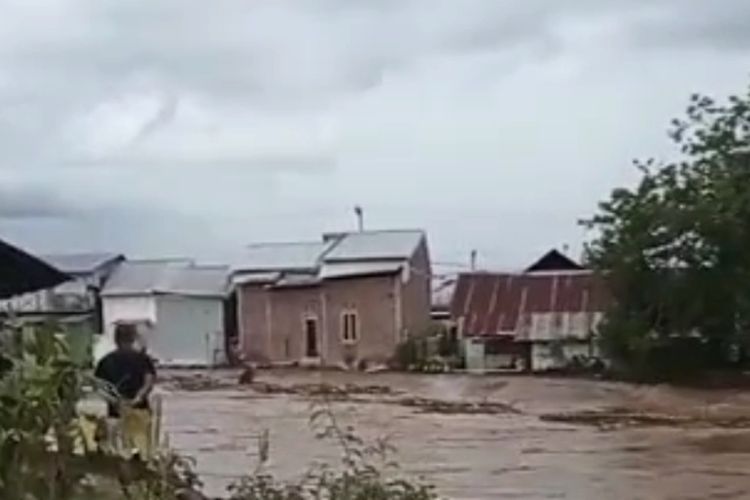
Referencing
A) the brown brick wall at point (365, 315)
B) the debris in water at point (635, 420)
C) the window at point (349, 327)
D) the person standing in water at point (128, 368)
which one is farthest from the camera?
the window at point (349, 327)

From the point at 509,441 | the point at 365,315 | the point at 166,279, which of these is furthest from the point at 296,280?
the point at 509,441

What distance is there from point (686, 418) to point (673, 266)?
10.2m

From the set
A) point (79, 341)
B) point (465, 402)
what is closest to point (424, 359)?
point (465, 402)

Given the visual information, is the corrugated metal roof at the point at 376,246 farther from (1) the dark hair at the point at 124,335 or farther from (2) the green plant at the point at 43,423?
(2) the green plant at the point at 43,423

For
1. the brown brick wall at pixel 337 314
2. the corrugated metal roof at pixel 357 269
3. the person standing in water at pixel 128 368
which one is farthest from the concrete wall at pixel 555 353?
the person standing in water at pixel 128 368

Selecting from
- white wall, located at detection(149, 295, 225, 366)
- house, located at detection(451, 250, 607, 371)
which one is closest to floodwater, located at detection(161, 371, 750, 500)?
house, located at detection(451, 250, 607, 371)

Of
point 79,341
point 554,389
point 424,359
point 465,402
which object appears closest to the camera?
point 79,341

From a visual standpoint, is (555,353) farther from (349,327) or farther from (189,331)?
(189,331)

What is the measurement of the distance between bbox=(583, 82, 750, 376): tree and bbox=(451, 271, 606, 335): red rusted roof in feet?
24.4

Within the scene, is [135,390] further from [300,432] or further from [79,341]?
[300,432]

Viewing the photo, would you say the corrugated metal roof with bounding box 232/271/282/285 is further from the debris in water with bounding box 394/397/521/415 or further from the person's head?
the person's head

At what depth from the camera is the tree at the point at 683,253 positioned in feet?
127

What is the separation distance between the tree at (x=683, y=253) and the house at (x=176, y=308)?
19.8 m

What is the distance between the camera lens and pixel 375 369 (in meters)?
50.9
